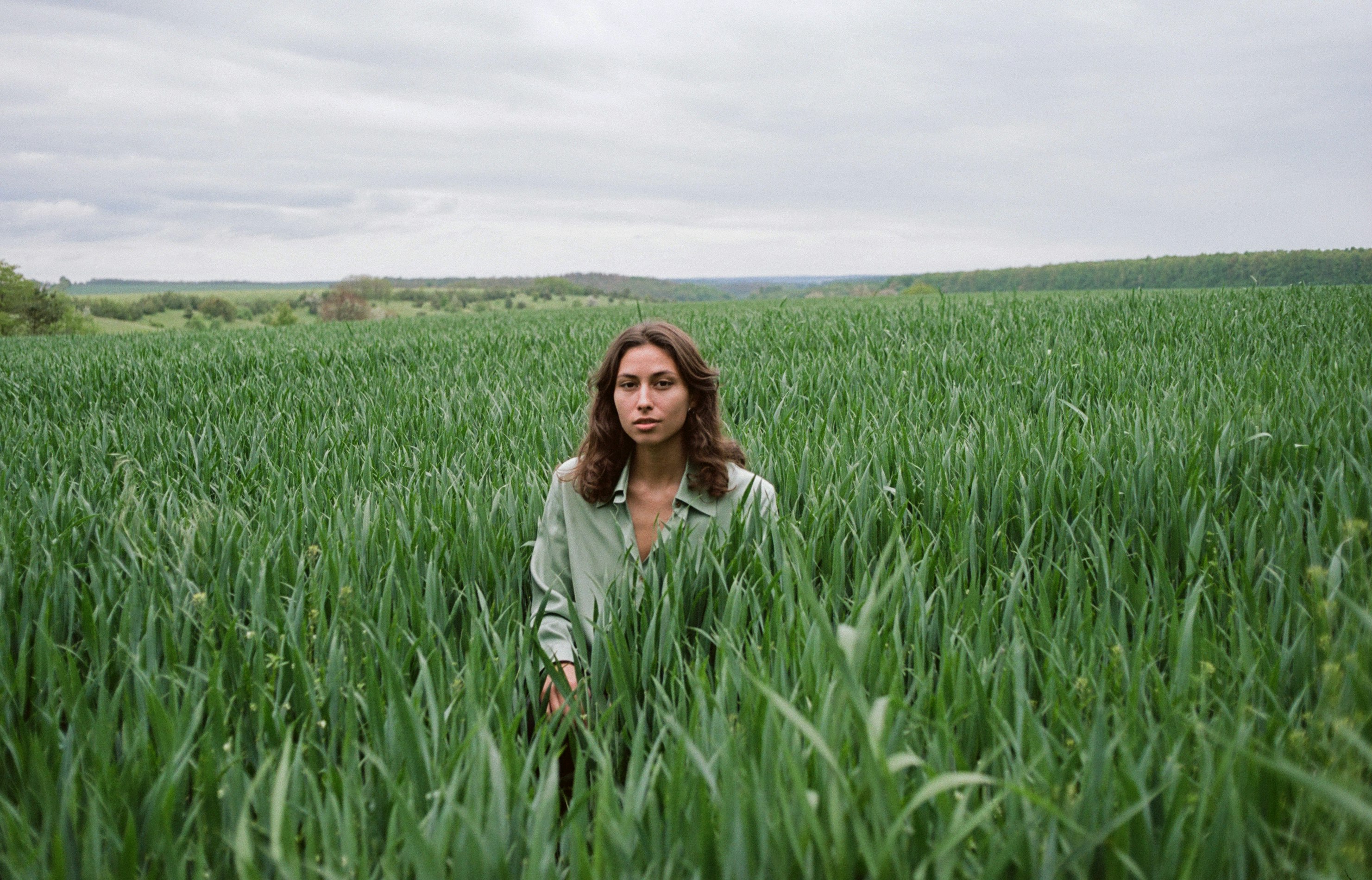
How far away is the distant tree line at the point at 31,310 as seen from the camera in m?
57.2

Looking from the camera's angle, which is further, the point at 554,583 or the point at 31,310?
the point at 31,310

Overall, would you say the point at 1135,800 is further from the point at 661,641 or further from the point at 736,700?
the point at 661,641

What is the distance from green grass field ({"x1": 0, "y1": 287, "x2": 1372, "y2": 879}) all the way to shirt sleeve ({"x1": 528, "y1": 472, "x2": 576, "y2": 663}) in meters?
0.08

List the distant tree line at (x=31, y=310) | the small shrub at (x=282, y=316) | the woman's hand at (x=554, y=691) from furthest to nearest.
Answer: the small shrub at (x=282, y=316)
the distant tree line at (x=31, y=310)
the woman's hand at (x=554, y=691)

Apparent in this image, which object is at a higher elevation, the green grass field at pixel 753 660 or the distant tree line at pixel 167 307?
the distant tree line at pixel 167 307

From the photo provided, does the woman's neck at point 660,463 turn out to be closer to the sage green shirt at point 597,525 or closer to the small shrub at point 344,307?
the sage green shirt at point 597,525

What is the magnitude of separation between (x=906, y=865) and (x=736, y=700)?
58cm

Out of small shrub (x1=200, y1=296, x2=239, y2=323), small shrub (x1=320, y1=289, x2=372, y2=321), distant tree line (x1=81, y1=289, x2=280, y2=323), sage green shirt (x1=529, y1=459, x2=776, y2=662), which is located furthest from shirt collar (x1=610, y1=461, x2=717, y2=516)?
small shrub (x1=200, y1=296, x2=239, y2=323)

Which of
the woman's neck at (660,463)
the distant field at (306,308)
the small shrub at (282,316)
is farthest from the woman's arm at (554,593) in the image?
the small shrub at (282,316)

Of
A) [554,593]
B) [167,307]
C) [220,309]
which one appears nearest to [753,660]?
[554,593]

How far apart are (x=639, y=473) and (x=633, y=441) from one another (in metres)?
0.09

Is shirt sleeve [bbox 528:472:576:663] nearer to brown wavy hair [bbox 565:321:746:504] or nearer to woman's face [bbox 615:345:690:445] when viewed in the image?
brown wavy hair [bbox 565:321:746:504]

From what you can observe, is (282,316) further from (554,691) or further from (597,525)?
(554,691)

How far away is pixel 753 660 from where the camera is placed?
56.3 inches
